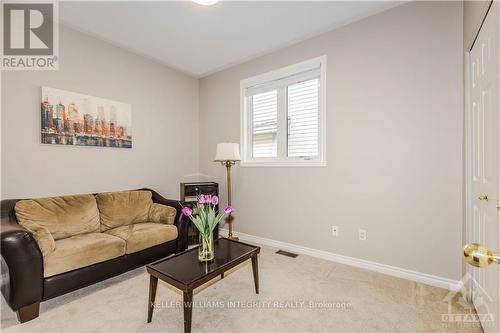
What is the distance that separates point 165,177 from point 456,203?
3.68m

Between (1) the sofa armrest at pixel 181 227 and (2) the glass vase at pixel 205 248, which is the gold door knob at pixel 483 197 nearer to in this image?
(2) the glass vase at pixel 205 248

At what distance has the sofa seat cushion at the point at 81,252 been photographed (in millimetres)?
1938

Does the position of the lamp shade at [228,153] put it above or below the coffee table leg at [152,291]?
above

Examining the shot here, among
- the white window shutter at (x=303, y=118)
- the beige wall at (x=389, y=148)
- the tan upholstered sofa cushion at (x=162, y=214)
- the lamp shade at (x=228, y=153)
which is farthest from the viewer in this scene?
the lamp shade at (x=228, y=153)

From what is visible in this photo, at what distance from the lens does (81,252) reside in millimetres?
2096

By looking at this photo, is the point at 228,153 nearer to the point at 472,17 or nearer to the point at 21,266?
the point at 21,266

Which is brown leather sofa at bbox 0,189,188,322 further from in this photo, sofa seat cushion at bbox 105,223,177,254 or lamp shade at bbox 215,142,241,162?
lamp shade at bbox 215,142,241,162

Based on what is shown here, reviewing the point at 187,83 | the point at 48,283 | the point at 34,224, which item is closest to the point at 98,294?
the point at 48,283

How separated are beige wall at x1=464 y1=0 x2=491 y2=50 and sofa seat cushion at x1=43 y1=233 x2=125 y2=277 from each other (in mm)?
3456

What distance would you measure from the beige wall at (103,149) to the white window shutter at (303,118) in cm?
190

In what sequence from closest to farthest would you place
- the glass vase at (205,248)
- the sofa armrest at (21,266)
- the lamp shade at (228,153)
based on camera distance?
the sofa armrest at (21,266) < the glass vase at (205,248) < the lamp shade at (228,153)

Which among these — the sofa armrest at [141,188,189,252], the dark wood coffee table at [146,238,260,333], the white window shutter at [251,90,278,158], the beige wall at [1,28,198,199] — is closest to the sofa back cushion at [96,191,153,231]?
the beige wall at [1,28,198,199]

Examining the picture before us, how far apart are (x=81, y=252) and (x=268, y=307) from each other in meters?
1.70

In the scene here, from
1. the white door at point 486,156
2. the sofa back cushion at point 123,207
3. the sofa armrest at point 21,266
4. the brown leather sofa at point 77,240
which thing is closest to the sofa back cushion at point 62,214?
the brown leather sofa at point 77,240
